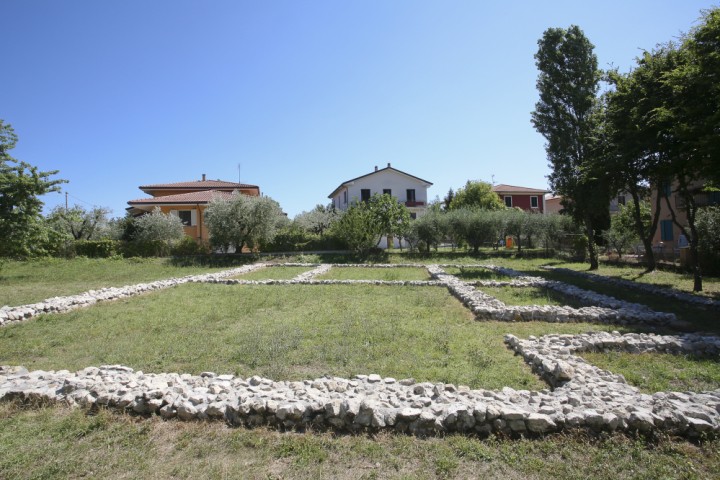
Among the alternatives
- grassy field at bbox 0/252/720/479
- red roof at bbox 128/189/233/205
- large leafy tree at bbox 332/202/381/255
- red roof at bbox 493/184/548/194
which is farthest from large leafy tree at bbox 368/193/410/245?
red roof at bbox 493/184/548/194

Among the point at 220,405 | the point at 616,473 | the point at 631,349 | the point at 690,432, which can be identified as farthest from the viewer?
the point at 631,349

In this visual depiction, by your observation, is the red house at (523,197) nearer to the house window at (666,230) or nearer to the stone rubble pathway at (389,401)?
the house window at (666,230)

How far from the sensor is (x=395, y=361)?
19.9 ft

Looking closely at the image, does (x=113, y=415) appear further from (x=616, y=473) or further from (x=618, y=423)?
(x=618, y=423)

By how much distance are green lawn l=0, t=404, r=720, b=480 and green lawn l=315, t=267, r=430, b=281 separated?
43.1 feet

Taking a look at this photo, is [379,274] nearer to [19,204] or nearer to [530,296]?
[530,296]

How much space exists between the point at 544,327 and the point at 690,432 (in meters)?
4.63

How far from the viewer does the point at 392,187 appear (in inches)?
1730

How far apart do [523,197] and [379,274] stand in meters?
39.8

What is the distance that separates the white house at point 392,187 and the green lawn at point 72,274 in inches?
919

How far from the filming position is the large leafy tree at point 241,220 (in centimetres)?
2586

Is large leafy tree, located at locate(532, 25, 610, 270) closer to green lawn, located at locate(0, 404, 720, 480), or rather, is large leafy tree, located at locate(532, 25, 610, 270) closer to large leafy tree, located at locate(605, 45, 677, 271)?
large leafy tree, located at locate(605, 45, 677, 271)

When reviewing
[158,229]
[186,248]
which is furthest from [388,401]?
[158,229]

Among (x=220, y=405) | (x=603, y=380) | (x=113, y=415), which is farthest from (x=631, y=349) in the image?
(x=113, y=415)
